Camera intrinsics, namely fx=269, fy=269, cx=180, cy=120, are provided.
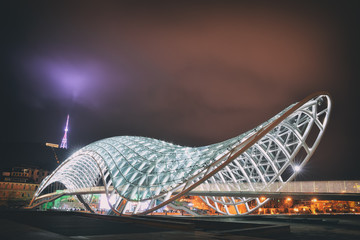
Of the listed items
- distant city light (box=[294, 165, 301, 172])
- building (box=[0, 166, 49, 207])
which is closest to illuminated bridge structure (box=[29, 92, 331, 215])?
distant city light (box=[294, 165, 301, 172])

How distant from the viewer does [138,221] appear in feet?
71.2

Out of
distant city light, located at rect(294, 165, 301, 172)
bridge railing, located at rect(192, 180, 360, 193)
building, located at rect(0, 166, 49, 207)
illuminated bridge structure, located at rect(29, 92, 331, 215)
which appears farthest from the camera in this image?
building, located at rect(0, 166, 49, 207)

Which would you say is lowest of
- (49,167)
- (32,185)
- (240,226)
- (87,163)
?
(49,167)

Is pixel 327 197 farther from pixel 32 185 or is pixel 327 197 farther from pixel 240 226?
pixel 32 185

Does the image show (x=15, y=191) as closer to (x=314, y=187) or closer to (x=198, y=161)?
(x=198, y=161)

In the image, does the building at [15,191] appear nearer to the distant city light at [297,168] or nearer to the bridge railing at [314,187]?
the bridge railing at [314,187]

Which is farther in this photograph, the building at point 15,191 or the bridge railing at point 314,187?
the building at point 15,191

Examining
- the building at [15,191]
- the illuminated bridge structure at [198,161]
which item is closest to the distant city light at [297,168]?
the illuminated bridge structure at [198,161]

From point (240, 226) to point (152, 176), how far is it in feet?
53.2

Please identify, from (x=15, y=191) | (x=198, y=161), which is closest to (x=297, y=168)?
(x=198, y=161)

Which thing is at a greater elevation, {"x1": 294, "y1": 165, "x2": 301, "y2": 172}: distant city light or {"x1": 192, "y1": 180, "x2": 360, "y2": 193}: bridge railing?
{"x1": 294, "y1": 165, "x2": 301, "y2": 172}: distant city light

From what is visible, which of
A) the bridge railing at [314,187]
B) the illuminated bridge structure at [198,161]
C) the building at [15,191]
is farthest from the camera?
the building at [15,191]

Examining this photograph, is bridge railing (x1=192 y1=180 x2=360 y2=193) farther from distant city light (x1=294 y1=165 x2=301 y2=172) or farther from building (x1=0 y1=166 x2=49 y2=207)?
building (x1=0 y1=166 x2=49 y2=207)

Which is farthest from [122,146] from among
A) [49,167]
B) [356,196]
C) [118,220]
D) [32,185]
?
[49,167]
